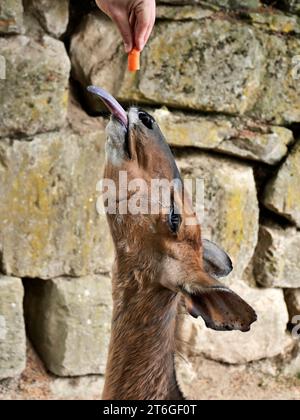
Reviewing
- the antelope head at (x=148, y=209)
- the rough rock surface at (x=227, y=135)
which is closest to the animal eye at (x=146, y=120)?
the antelope head at (x=148, y=209)

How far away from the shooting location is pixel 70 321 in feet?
12.7

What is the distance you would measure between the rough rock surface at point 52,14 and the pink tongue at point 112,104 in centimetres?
131

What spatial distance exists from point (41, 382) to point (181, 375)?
0.65m

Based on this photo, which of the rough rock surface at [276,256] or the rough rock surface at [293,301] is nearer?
the rough rock surface at [276,256]

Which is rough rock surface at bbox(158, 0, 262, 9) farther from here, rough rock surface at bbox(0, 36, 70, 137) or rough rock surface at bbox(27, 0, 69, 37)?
rough rock surface at bbox(0, 36, 70, 137)

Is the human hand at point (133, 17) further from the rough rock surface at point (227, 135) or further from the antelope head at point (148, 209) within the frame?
the rough rock surface at point (227, 135)

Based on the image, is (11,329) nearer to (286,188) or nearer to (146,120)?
(286,188)

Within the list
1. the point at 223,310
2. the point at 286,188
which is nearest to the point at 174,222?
the point at 223,310

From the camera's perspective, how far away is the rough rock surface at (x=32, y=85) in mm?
3549

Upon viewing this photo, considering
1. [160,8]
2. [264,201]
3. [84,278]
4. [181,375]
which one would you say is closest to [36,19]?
[160,8]

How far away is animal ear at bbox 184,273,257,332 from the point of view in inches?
85.7

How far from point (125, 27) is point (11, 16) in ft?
2.84

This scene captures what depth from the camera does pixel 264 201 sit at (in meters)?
4.25

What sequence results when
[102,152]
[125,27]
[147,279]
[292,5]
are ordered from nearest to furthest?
[147,279] → [125,27] → [102,152] → [292,5]
